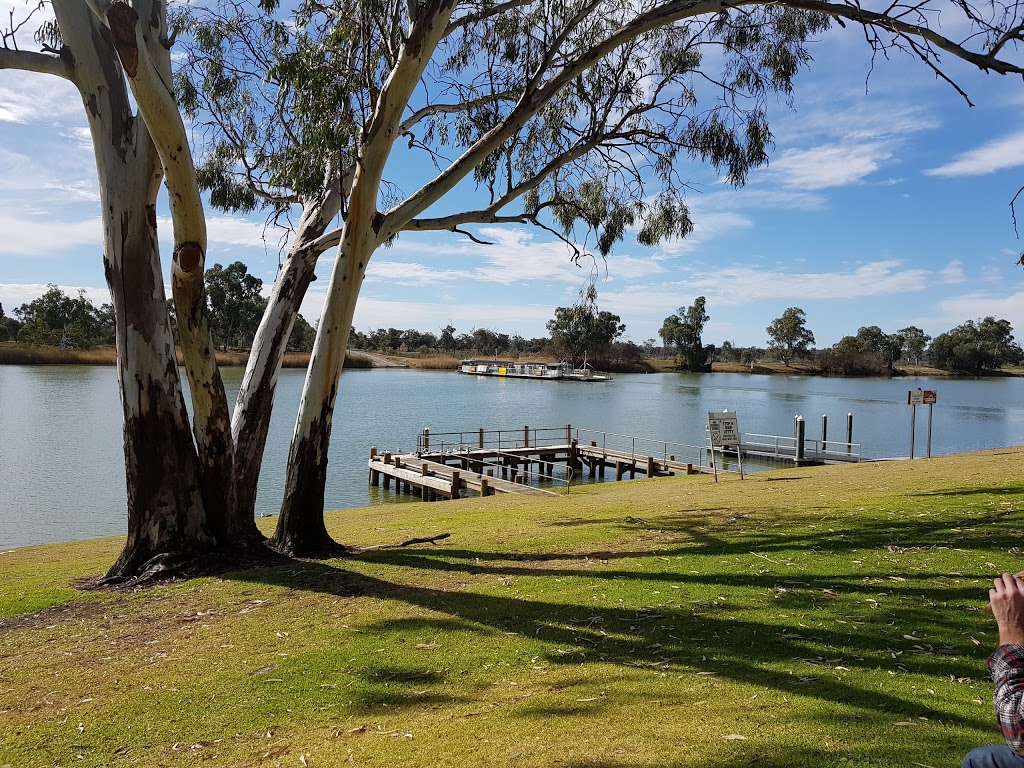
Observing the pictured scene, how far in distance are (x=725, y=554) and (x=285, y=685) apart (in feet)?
12.8

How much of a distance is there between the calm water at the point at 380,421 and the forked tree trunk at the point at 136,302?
9272 mm

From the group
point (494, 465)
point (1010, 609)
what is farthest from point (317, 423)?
point (494, 465)

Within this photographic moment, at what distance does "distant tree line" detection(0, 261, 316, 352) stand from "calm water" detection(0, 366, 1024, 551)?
661cm

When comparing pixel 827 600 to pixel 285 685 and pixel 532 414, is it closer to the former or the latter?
pixel 285 685

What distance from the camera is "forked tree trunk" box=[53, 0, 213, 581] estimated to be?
256 inches

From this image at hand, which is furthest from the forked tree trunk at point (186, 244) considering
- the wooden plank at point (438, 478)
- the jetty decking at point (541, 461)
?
the jetty decking at point (541, 461)

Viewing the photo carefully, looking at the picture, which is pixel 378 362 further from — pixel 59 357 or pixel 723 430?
pixel 723 430

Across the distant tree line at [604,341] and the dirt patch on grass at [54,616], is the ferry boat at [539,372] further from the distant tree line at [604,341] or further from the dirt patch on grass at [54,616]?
the dirt patch on grass at [54,616]

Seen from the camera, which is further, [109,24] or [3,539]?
[3,539]

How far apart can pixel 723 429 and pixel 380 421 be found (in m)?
23.7

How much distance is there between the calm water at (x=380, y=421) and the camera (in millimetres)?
17719

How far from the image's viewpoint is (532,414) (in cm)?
4156

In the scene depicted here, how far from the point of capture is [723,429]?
1421 centimetres

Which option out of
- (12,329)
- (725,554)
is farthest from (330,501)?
(12,329)
